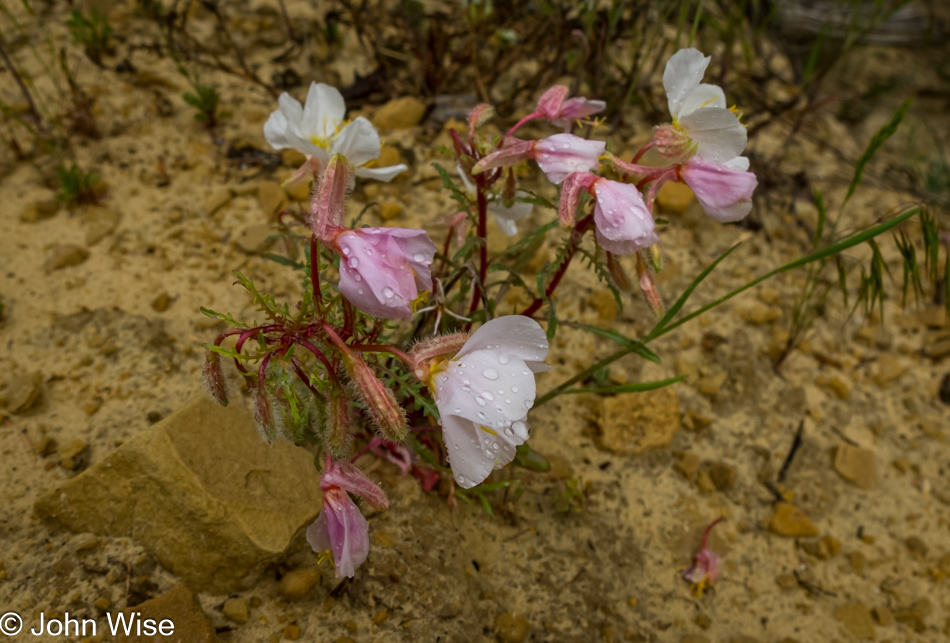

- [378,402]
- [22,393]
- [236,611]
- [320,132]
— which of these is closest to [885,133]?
[320,132]

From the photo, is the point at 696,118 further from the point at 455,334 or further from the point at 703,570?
the point at 703,570

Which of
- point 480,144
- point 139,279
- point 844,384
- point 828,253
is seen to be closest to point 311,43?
point 139,279

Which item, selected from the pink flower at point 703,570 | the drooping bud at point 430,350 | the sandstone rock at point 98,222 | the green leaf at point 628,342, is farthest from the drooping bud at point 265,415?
the sandstone rock at point 98,222

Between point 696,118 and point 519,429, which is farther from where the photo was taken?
point 696,118

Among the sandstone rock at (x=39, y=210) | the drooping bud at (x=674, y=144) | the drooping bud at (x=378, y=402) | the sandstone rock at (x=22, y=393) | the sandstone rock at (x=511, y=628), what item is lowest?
the sandstone rock at (x=511, y=628)

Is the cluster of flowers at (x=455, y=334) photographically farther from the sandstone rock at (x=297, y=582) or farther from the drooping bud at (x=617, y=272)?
the sandstone rock at (x=297, y=582)

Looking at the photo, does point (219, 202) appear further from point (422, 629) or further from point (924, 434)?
point (924, 434)
